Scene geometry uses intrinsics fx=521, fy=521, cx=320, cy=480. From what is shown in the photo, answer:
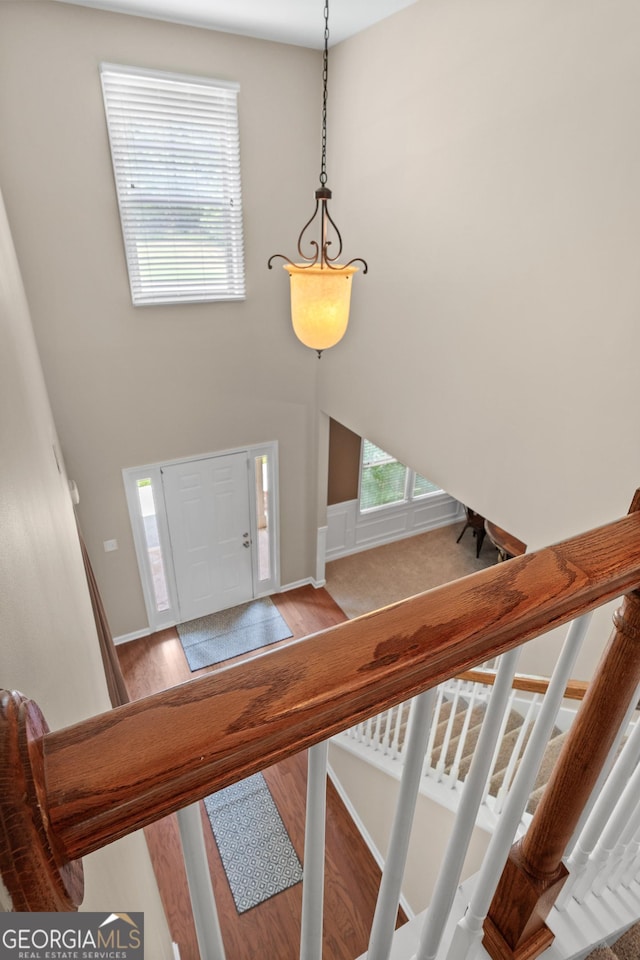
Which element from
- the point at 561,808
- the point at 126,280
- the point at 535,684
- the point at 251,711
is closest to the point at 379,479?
the point at 126,280

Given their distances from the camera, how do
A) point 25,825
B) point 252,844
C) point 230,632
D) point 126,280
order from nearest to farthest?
point 25,825, point 252,844, point 126,280, point 230,632

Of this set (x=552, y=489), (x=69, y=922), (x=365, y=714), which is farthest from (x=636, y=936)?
(x=552, y=489)

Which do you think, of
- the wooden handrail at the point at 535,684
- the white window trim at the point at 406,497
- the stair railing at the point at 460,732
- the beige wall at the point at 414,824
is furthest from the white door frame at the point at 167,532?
the wooden handrail at the point at 535,684

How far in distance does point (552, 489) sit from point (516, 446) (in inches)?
12.3

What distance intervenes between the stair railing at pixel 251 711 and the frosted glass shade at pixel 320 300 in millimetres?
2168

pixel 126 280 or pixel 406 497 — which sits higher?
pixel 126 280

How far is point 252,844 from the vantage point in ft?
11.1

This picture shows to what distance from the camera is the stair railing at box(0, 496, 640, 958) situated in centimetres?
36

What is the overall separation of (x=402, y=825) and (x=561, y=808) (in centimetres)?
46

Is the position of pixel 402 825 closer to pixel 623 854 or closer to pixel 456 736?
pixel 623 854

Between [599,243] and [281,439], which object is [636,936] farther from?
[281,439]

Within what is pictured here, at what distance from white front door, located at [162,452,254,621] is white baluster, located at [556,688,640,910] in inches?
160

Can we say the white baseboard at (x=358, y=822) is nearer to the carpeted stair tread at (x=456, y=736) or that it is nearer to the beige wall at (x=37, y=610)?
the carpeted stair tread at (x=456, y=736)

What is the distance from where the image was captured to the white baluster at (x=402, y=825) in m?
0.60
